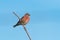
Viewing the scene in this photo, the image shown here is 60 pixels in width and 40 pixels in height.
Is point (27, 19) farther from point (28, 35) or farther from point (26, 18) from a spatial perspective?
point (28, 35)

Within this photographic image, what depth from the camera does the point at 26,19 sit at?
1459cm

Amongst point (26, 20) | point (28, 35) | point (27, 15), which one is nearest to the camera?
point (28, 35)

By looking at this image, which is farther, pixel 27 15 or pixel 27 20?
pixel 27 15

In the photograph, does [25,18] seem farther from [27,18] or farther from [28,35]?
[28,35]

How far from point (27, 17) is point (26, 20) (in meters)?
0.64

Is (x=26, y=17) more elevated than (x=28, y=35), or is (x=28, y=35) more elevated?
(x=26, y=17)

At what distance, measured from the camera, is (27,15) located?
15.4 meters

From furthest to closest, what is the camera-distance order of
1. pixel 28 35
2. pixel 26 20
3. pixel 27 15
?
pixel 27 15, pixel 26 20, pixel 28 35

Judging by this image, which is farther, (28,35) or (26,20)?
(26,20)

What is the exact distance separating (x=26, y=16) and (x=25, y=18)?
0.53 meters

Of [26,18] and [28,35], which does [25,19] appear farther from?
[28,35]

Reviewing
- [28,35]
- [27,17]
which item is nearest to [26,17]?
[27,17]

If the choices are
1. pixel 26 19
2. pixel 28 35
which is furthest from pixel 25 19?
pixel 28 35

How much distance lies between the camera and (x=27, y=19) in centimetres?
1462
